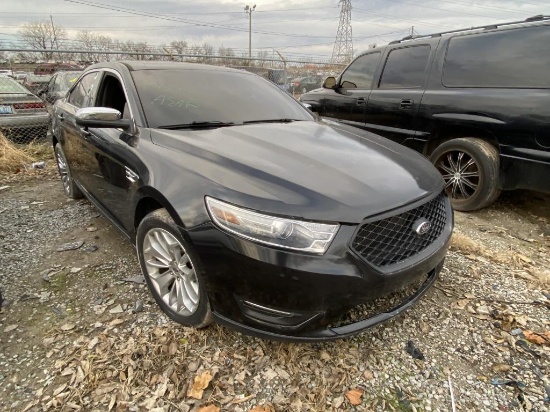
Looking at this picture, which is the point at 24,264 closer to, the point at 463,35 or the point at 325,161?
the point at 325,161

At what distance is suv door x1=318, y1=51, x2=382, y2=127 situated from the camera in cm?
503

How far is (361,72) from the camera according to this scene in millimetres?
5211

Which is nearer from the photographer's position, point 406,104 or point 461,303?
point 461,303

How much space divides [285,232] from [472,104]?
10.3ft

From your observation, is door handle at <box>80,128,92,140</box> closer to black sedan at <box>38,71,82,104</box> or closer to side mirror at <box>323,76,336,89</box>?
side mirror at <box>323,76,336,89</box>

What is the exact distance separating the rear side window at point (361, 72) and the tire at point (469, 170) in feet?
5.27

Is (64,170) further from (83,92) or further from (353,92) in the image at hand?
(353,92)

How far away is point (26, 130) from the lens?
6.65 meters

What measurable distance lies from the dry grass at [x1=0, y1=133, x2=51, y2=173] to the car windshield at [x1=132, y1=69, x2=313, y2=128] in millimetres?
4246

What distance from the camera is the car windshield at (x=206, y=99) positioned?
2602 mm

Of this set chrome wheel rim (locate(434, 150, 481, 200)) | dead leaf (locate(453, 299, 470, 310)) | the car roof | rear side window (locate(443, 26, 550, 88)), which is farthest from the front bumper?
rear side window (locate(443, 26, 550, 88))

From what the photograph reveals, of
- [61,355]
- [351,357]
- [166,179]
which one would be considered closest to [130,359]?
[61,355]

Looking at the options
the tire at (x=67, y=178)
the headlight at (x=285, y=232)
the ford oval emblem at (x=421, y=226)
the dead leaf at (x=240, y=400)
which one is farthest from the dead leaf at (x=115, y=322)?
the tire at (x=67, y=178)

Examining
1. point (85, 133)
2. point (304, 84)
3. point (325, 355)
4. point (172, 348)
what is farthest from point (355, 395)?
point (304, 84)
